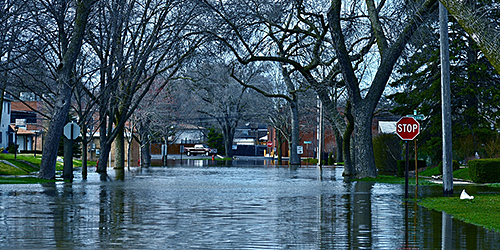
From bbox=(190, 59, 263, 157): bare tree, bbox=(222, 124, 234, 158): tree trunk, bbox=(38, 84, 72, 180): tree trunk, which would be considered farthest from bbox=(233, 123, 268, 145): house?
bbox=(38, 84, 72, 180): tree trunk

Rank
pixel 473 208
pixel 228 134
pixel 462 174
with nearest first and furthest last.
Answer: pixel 473 208 → pixel 462 174 → pixel 228 134

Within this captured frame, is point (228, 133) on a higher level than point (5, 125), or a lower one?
lower

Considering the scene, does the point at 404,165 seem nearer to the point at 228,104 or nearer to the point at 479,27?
the point at 479,27

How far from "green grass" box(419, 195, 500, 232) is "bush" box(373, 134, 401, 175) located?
26.4 m

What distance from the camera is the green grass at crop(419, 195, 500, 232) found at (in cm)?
1440

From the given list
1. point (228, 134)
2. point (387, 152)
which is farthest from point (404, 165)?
point (228, 134)

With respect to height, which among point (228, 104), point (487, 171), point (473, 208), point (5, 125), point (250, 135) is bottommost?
point (473, 208)

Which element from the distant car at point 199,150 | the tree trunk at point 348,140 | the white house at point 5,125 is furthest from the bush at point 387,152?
the distant car at point 199,150

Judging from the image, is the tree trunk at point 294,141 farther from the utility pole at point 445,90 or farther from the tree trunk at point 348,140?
the utility pole at point 445,90

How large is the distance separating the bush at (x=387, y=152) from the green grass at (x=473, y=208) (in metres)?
26.4

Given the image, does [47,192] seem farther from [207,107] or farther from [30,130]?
[30,130]

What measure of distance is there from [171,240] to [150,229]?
5.88ft

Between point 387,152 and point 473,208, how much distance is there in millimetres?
31555

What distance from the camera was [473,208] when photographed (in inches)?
688
